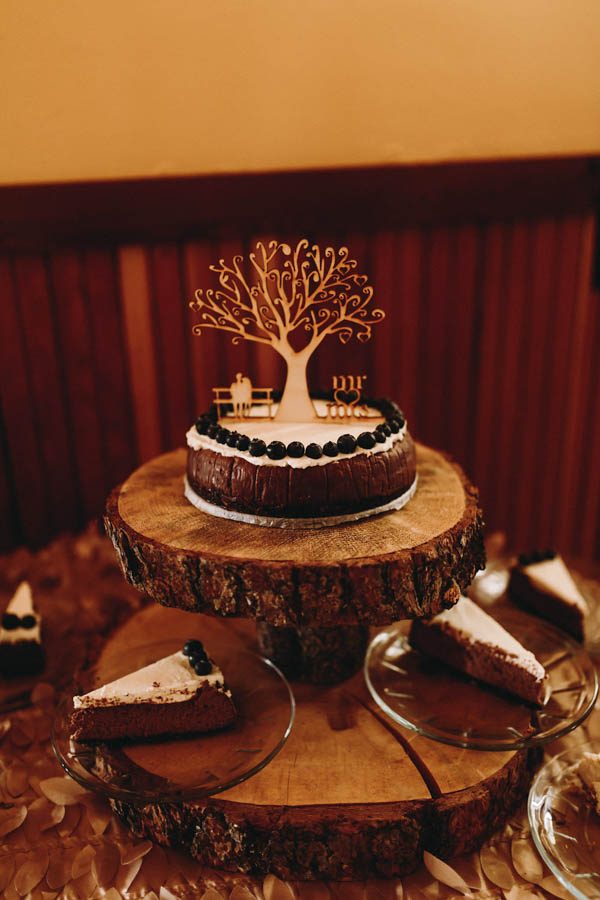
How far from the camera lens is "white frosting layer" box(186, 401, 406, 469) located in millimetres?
1531

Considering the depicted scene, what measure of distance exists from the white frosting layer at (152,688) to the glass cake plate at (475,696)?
18.2 inches

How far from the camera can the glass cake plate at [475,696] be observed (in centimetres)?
156

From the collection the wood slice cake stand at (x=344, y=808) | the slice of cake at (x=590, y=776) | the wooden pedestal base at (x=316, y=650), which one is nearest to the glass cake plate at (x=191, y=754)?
the wood slice cake stand at (x=344, y=808)

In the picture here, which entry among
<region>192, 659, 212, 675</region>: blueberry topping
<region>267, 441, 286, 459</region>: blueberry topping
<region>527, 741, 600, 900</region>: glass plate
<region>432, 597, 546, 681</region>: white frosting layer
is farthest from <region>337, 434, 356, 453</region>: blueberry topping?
<region>527, 741, 600, 900</region>: glass plate

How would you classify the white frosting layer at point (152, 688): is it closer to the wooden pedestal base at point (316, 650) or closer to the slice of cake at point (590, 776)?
the wooden pedestal base at point (316, 650)

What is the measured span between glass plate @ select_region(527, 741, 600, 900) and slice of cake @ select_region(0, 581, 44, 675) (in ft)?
4.73

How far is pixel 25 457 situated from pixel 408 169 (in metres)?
1.90

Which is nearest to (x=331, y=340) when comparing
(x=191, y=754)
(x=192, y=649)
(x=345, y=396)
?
(x=345, y=396)

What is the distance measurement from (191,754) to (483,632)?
31.4 inches

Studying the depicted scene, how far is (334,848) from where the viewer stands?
1.41 m

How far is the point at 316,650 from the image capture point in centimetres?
182

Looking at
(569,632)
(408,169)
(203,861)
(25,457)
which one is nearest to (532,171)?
(408,169)

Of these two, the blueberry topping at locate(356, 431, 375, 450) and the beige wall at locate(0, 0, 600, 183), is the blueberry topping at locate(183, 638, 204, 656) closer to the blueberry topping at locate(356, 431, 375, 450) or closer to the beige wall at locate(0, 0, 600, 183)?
the blueberry topping at locate(356, 431, 375, 450)

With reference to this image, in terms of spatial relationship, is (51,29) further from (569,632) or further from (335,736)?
(569,632)
